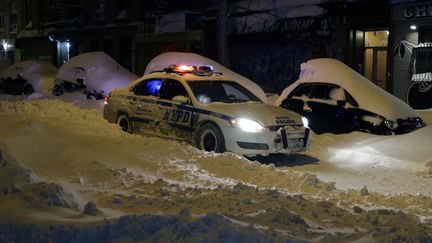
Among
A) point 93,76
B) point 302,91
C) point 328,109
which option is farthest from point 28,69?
point 328,109

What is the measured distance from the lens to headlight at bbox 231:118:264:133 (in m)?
10.1

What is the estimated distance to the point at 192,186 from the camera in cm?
777

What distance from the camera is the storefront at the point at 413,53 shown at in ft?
63.6

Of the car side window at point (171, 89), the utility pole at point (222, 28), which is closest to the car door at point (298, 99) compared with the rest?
the car side window at point (171, 89)

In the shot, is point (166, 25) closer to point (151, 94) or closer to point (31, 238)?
point (151, 94)

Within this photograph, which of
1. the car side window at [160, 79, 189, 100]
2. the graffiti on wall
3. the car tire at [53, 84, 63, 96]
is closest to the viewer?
the car side window at [160, 79, 189, 100]

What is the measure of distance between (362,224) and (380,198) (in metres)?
1.88

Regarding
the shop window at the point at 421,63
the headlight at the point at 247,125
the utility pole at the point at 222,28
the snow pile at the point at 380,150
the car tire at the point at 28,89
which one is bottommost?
the snow pile at the point at 380,150

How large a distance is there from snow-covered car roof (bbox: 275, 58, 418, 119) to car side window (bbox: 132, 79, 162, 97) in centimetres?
343

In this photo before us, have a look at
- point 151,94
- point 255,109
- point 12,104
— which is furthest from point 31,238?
point 12,104

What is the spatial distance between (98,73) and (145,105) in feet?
33.1

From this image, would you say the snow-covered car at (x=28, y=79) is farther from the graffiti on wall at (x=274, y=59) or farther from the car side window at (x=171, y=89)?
the car side window at (x=171, y=89)

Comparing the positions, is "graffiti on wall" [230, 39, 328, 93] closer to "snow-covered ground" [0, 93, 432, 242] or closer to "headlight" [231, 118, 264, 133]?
"snow-covered ground" [0, 93, 432, 242]

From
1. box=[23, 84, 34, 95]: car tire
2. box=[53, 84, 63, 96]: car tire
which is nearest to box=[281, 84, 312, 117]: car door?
box=[53, 84, 63, 96]: car tire
